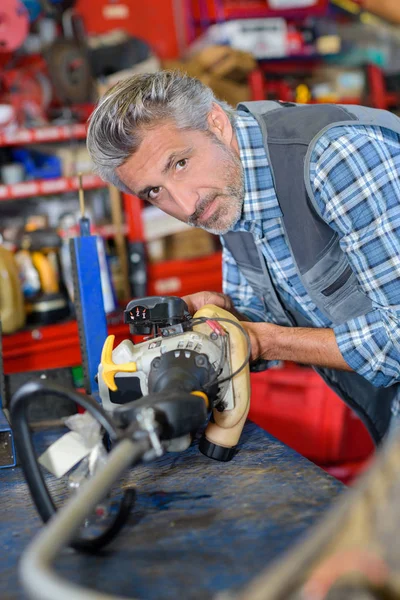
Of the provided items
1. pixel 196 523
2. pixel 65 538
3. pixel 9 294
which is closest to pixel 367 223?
pixel 196 523

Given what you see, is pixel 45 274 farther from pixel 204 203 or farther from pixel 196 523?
pixel 196 523

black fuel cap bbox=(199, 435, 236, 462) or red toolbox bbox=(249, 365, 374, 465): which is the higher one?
black fuel cap bbox=(199, 435, 236, 462)

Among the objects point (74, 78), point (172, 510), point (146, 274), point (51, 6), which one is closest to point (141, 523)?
point (172, 510)

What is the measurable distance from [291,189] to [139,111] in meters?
0.35

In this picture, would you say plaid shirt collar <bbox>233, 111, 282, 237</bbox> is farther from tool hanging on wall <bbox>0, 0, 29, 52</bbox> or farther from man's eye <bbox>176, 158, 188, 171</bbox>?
tool hanging on wall <bbox>0, 0, 29, 52</bbox>

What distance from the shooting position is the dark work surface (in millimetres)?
853

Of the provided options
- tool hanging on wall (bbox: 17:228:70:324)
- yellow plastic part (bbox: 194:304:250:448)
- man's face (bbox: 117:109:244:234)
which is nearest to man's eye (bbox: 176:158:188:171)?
man's face (bbox: 117:109:244:234)

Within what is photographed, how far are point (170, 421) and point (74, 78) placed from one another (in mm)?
2670

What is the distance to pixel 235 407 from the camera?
1250 millimetres

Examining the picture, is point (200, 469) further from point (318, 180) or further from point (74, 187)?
point (74, 187)

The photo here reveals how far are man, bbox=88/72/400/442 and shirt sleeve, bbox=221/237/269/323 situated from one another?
16cm

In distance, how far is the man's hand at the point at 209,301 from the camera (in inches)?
62.6

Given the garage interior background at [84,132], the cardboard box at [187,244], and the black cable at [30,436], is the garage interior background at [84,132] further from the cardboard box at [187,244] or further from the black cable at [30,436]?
the black cable at [30,436]

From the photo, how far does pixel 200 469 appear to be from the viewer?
122 cm
